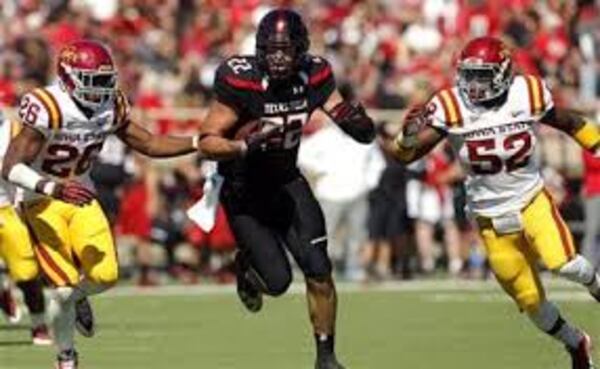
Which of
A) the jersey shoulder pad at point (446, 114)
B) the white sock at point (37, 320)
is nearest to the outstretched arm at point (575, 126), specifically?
the jersey shoulder pad at point (446, 114)

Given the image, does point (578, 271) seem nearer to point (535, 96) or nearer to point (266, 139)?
point (535, 96)

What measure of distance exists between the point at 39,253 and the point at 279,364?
55.7 inches

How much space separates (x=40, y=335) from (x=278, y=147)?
2.93 meters

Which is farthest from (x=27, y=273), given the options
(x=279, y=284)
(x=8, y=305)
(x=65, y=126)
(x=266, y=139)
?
(x=266, y=139)

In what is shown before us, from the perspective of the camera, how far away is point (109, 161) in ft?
61.5

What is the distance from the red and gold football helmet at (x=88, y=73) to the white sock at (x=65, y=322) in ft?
3.09

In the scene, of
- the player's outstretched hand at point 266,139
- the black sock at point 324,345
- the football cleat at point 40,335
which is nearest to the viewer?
the player's outstretched hand at point 266,139

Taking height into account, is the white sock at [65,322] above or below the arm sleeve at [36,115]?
below

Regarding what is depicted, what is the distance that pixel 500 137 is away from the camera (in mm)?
11078

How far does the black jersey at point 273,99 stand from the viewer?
35.8 feet

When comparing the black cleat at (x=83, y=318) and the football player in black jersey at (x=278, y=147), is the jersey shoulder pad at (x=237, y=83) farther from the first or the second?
the black cleat at (x=83, y=318)

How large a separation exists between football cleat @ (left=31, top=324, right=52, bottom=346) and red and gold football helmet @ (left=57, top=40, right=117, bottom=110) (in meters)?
2.45

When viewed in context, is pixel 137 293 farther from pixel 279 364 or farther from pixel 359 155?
pixel 279 364

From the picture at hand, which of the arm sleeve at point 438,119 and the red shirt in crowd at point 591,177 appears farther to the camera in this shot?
the red shirt in crowd at point 591,177
